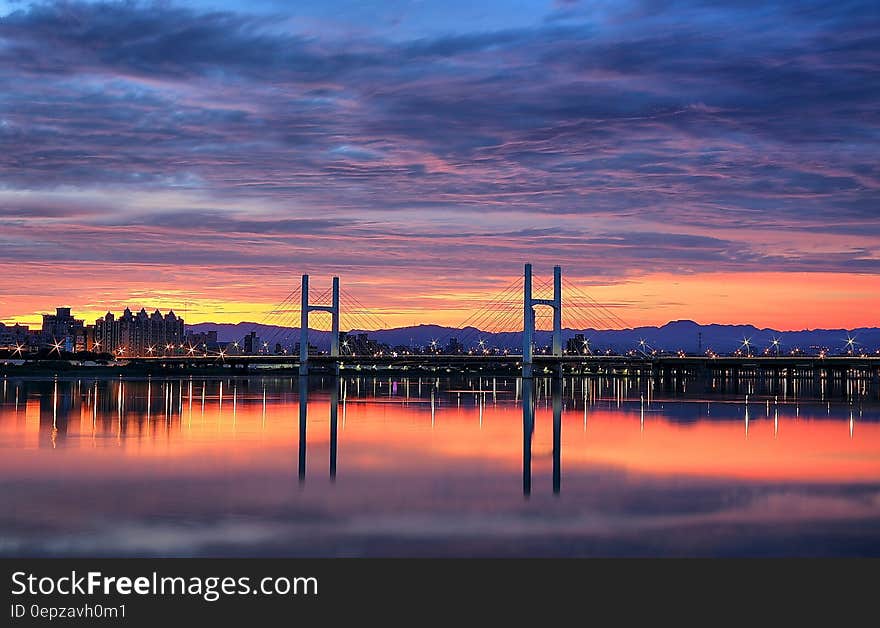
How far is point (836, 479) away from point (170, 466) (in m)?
14.1

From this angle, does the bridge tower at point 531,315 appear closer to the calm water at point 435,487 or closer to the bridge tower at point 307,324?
the bridge tower at point 307,324

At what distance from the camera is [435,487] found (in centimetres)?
1992

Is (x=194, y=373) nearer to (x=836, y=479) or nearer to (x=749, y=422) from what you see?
(x=749, y=422)

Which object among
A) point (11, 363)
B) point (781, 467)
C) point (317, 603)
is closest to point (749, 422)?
point (781, 467)

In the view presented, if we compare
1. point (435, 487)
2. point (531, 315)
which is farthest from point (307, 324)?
point (435, 487)

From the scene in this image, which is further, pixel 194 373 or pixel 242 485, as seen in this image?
A: pixel 194 373

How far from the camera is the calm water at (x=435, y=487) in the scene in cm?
→ 1388

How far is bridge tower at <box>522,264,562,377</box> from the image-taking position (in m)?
96.9

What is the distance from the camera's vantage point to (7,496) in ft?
58.7

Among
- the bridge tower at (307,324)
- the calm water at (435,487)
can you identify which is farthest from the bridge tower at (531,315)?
the calm water at (435,487)

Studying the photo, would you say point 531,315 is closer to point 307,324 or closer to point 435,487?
point 307,324

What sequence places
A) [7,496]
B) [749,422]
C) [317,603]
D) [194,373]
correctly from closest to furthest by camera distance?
1. [317,603]
2. [7,496]
3. [749,422]
4. [194,373]

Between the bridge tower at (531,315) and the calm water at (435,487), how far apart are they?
57026 millimetres

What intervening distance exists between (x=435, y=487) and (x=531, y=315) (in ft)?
257
